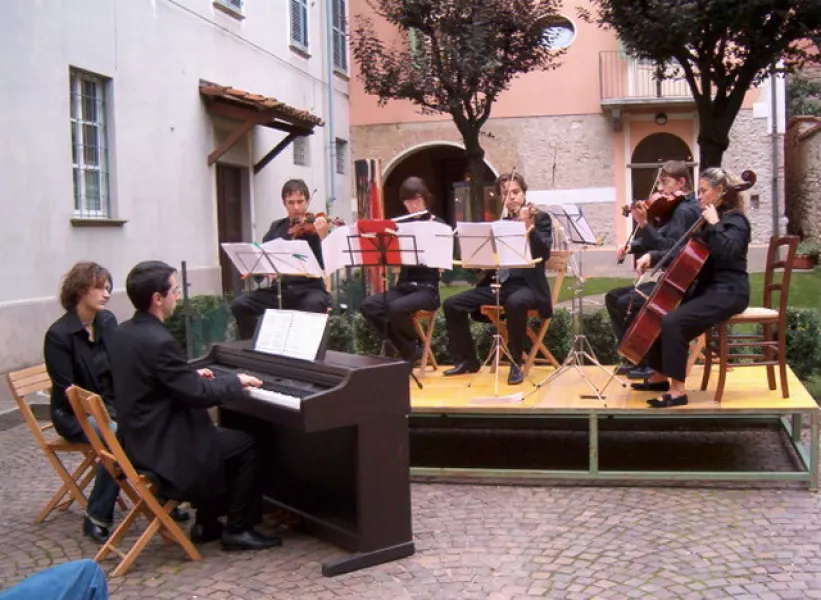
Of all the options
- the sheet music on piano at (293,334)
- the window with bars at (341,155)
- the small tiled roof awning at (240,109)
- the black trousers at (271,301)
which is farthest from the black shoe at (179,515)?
the window with bars at (341,155)

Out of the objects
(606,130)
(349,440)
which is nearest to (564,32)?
(606,130)

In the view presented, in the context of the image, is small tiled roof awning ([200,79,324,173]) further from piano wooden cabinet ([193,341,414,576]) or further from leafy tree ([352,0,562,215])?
piano wooden cabinet ([193,341,414,576])

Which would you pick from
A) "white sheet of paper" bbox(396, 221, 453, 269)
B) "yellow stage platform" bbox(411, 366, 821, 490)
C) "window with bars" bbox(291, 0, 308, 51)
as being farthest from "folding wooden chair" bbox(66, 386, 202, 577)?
"window with bars" bbox(291, 0, 308, 51)

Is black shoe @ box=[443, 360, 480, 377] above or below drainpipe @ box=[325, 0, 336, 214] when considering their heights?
below

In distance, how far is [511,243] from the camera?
236 inches

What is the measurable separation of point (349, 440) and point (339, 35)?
16084 millimetres

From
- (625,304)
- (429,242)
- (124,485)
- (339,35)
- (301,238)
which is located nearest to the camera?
(124,485)

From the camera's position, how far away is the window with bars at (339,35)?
1920 centimetres

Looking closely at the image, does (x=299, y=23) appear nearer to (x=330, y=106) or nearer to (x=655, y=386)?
(x=330, y=106)

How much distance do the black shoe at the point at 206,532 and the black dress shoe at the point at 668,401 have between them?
2.55m

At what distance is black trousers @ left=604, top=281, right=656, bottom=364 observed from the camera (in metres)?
6.32

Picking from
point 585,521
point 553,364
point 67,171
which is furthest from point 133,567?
point 67,171

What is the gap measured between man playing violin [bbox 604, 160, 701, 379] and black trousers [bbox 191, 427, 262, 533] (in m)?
2.88

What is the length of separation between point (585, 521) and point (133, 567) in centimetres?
227
